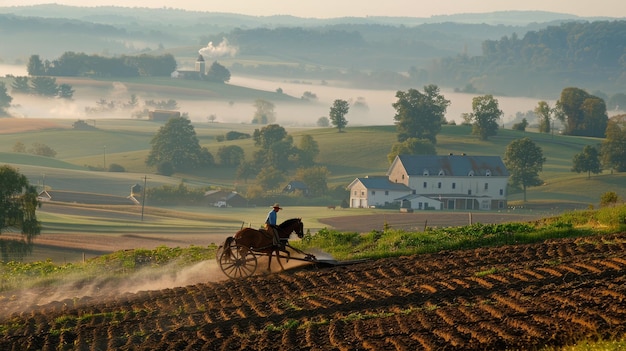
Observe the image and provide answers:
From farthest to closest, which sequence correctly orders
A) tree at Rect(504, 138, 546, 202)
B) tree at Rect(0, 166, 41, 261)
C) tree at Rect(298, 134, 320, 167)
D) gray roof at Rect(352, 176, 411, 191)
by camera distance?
tree at Rect(298, 134, 320, 167) < tree at Rect(504, 138, 546, 202) < gray roof at Rect(352, 176, 411, 191) < tree at Rect(0, 166, 41, 261)

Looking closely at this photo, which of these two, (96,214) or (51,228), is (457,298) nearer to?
(51,228)

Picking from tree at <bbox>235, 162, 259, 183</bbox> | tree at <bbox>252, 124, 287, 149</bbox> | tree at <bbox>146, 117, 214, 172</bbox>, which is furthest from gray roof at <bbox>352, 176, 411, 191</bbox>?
tree at <bbox>252, 124, 287, 149</bbox>

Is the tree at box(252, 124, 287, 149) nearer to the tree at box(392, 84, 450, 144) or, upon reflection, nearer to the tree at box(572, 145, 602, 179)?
the tree at box(392, 84, 450, 144)

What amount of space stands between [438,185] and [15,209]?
82.1 m

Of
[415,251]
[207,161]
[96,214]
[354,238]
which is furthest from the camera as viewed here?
[207,161]

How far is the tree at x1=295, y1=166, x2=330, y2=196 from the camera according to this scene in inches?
6009

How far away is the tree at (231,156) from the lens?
582ft

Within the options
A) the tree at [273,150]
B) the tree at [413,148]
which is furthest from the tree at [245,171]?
the tree at [413,148]

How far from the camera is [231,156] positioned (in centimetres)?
17762

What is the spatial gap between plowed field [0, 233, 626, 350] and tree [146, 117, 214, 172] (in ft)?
465

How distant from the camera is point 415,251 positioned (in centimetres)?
3856

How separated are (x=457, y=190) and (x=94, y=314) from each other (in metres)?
114

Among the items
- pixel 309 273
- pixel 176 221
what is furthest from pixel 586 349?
pixel 176 221

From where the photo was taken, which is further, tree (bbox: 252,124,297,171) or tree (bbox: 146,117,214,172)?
tree (bbox: 146,117,214,172)
